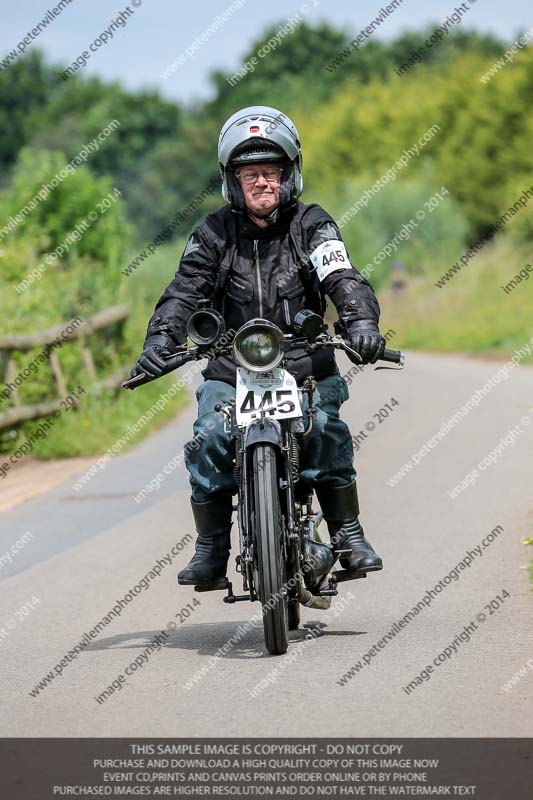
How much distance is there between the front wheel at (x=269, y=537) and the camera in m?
5.93

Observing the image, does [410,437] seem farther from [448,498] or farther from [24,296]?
[24,296]

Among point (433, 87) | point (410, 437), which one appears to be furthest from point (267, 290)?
point (433, 87)

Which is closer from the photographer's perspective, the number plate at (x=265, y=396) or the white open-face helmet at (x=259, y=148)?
the number plate at (x=265, y=396)

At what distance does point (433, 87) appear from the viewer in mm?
64750

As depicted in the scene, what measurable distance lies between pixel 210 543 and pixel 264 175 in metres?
1.65

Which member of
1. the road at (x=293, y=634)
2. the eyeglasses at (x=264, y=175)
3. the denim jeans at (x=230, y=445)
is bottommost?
the road at (x=293, y=634)

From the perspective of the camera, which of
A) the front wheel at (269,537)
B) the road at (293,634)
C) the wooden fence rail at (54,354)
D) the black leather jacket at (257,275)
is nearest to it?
the road at (293,634)

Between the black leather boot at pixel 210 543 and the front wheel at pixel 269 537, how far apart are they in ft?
2.05

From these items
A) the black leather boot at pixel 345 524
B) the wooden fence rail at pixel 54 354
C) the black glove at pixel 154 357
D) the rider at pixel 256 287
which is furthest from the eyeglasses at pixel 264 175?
the wooden fence rail at pixel 54 354

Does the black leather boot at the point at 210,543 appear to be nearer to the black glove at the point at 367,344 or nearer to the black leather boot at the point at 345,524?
the black leather boot at the point at 345,524

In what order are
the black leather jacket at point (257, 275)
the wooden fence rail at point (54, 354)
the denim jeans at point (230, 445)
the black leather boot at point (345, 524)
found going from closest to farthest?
the denim jeans at point (230, 445), the black leather jacket at point (257, 275), the black leather boot at point (345, 524), the wooden fence rail at point (54, 354)

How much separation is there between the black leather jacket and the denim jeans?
0.09 meters

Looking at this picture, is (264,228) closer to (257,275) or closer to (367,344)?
(257,275)
